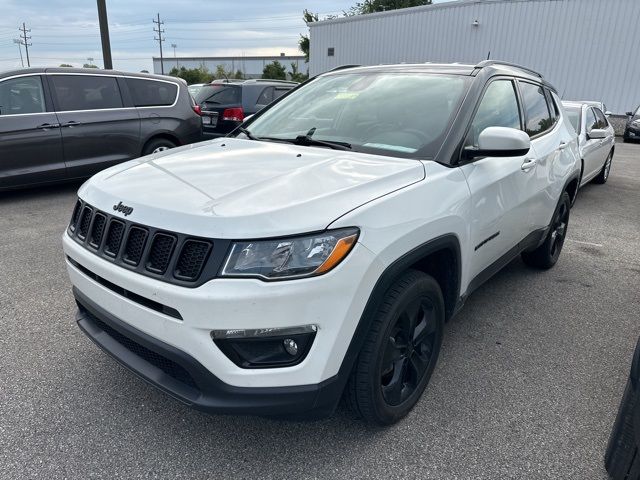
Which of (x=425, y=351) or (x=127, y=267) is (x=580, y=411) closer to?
(x=425, y=351)

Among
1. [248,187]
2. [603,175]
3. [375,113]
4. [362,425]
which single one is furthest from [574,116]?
[248,187]

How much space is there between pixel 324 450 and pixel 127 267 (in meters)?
1.20

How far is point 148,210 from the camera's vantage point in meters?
2.04

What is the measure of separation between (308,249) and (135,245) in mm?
755

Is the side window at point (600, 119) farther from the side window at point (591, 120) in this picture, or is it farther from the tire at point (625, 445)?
the tire at point (625, 445)

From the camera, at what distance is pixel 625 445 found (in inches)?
78.7

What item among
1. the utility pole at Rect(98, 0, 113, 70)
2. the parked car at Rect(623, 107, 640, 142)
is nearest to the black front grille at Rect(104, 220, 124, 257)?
the utility pole at Rect(98, 0, 113, 70)

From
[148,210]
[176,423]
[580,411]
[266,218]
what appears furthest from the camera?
[580,411]

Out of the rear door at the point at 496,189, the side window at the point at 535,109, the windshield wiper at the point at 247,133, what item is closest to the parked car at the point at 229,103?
the windshield wiper at the point at 247,133

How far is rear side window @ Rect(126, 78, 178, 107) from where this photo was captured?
7.47 m

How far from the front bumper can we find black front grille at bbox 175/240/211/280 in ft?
0.98

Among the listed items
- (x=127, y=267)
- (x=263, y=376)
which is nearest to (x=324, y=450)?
(x=263, y=376)

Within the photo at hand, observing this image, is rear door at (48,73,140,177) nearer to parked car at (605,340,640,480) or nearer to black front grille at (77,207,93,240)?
black front grille at (77,207,93,240)

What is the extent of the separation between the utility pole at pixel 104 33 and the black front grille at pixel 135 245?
12977 millimetres
